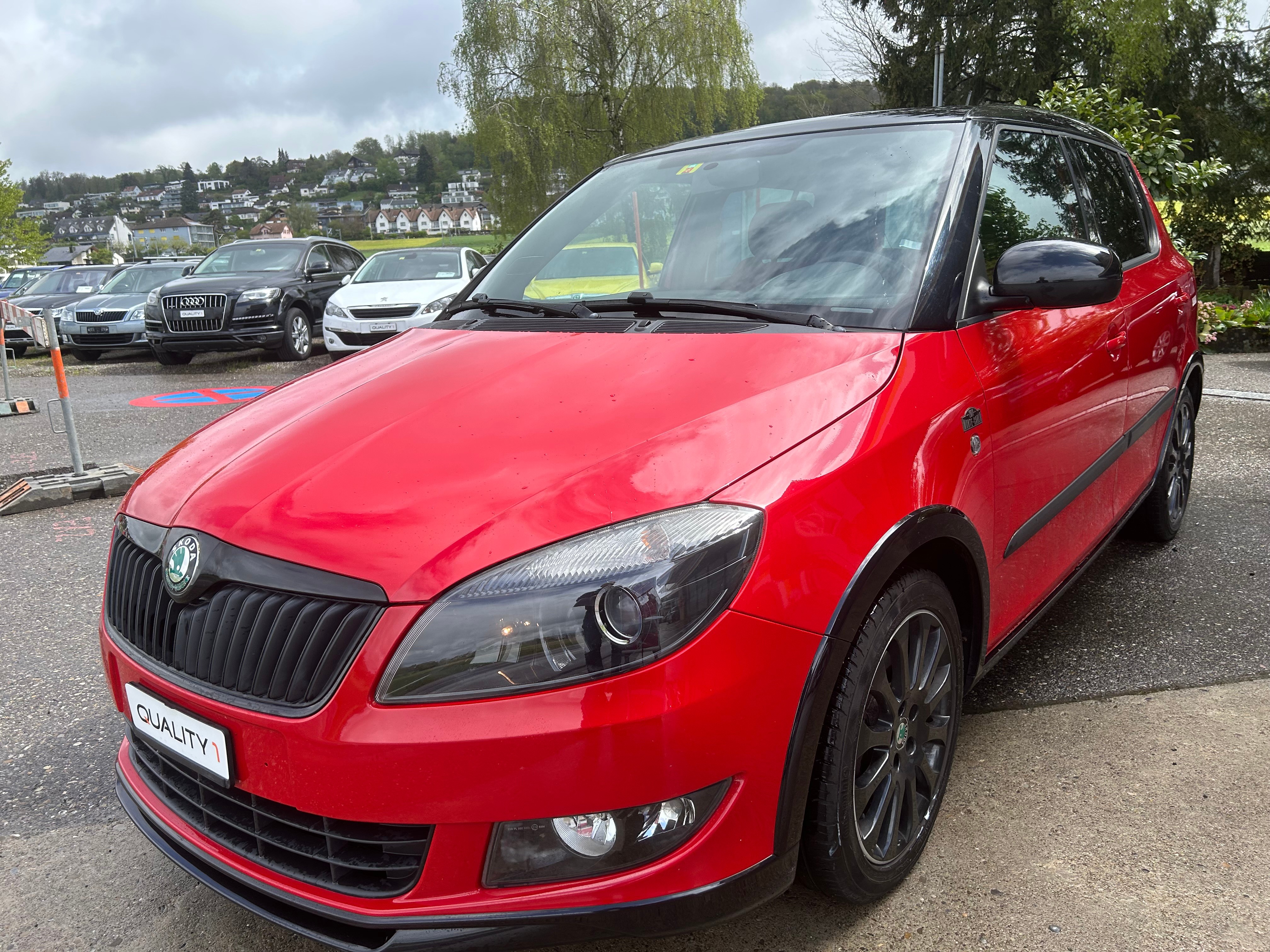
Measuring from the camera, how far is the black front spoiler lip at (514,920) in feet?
5.08

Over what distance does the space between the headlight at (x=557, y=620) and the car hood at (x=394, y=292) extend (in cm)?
→ 1074

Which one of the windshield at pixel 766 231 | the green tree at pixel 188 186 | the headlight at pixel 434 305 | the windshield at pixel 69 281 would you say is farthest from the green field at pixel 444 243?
the green tree at pixel 188 186

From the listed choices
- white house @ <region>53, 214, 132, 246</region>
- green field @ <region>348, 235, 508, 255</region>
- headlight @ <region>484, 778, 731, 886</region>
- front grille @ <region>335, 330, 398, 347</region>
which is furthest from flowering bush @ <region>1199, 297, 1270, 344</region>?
white house @ <region>53, 214, 132, 246</region>

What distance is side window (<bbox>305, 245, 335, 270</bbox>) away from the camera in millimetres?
14258

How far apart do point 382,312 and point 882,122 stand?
32.1 feet

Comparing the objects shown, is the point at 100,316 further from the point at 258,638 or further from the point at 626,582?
the point at 626,582

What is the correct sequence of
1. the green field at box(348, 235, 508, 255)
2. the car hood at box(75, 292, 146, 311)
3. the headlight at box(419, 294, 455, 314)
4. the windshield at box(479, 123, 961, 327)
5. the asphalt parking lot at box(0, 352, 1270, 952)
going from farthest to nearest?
the car hood at box(75, 292, 146, 311)
the green field at box(348, 235, 508, 255)
the headlight at box(419, 294, 455, 314)
the windshield at box(479, 123, 961, 327)
the asphalt parking lot at box(0, 352, 1270, 952)

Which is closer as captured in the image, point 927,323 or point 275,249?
point 927,323

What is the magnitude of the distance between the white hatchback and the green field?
389mm

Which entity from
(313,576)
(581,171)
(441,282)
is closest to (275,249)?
(441,282)

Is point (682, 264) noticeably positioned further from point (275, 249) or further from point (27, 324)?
point (275, 249)

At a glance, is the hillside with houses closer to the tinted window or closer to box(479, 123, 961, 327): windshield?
the tinted window

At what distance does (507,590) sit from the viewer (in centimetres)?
154

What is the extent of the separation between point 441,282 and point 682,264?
10.4 m
